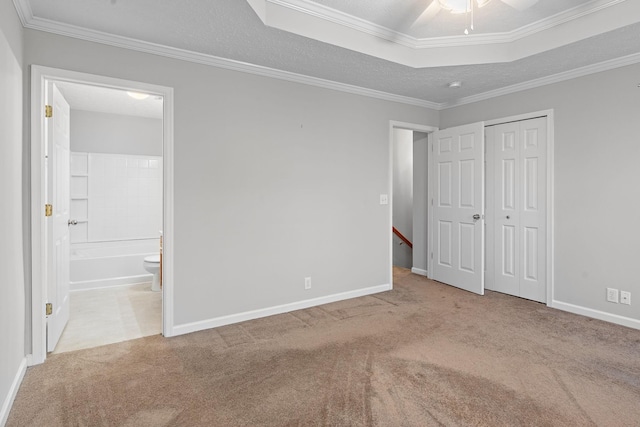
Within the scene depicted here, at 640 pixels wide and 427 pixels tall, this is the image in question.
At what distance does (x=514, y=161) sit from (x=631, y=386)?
2.54 m

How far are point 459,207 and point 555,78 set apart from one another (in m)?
1.71

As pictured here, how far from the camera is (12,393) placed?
6.84 feet

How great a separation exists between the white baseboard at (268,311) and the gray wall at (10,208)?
3.69ft

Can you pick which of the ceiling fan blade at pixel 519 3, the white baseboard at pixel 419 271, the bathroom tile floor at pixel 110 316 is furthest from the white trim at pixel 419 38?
the white baseboard at pixel 419 271

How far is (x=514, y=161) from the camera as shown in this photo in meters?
4.15

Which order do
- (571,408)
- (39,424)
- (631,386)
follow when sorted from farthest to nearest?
(631,386)
(571,408)
(39,424)

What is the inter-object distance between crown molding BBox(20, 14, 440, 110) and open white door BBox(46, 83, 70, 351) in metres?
0.42

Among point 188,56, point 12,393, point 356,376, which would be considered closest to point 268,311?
point 356,376

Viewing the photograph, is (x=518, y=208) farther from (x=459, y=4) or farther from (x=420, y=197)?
(x=459, y=4)

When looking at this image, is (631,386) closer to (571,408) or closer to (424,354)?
(571,408)

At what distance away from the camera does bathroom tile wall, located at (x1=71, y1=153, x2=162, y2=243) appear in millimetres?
5121

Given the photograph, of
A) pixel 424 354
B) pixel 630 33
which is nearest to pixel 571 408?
pixel 424 354

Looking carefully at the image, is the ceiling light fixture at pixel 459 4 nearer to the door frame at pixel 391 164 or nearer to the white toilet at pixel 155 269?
the door frame at pixel 391 164

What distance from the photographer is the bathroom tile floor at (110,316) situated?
305 centimetres
